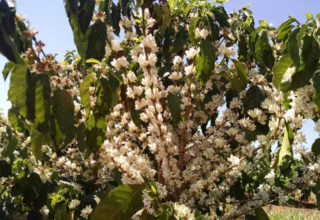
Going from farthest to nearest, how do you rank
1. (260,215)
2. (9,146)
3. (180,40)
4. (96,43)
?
(180,40), (9,146), (260,215), (96,43)

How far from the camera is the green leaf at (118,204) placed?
143 centimetres

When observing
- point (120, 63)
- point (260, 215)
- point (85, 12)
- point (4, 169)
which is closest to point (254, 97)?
point (260, 215)

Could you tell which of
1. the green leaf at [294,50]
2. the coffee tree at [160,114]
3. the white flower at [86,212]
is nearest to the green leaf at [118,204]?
the coffee tree at [160,114]

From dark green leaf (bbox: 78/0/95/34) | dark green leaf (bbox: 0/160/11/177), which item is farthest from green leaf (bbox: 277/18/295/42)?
dark green leaf (bbox: 0/160/11/177)

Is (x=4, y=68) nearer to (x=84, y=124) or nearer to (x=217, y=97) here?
(x=84, y=124)

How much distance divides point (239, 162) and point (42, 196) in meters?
1.33

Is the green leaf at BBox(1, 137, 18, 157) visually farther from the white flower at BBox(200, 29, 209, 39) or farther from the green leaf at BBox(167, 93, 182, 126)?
the white flower at BBox(200, 29, 209, 39)

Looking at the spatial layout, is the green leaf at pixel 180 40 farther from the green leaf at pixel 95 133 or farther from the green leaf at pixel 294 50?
the green leaf at pixel 294 50

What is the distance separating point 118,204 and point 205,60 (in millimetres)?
884

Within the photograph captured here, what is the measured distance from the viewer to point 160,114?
6.33 feet

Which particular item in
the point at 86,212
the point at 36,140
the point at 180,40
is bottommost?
the point at 86,212

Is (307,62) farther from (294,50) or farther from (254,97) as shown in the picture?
(254,97)

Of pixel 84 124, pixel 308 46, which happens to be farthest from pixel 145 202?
pixel 308 46

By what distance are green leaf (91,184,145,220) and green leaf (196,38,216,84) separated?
0.71 metres
